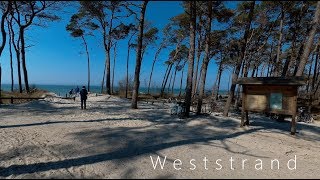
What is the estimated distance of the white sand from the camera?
21.2ft

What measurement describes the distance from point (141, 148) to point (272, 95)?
6.27 meters

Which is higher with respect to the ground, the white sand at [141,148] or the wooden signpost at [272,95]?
the wooden signpost at [272,95]

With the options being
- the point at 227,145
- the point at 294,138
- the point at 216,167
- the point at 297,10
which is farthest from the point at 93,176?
the point at 297,10

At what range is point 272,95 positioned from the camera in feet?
38.9

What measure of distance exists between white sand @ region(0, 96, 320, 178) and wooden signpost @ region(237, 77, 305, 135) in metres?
0.92

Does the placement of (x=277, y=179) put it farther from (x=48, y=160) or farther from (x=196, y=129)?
(x=196, y=129)

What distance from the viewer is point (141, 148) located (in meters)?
8.26

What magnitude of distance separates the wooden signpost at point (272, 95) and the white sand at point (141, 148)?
0.92 meters

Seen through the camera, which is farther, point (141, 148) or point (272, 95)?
point (272, 95)

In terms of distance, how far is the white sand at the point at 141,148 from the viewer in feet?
21.2

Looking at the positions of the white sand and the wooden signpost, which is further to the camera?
the wooden signpost

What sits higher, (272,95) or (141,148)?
(272,95)

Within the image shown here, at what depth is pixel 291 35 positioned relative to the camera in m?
27.5

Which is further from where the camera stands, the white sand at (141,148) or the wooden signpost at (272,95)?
the wooden signpost at (272,95)
